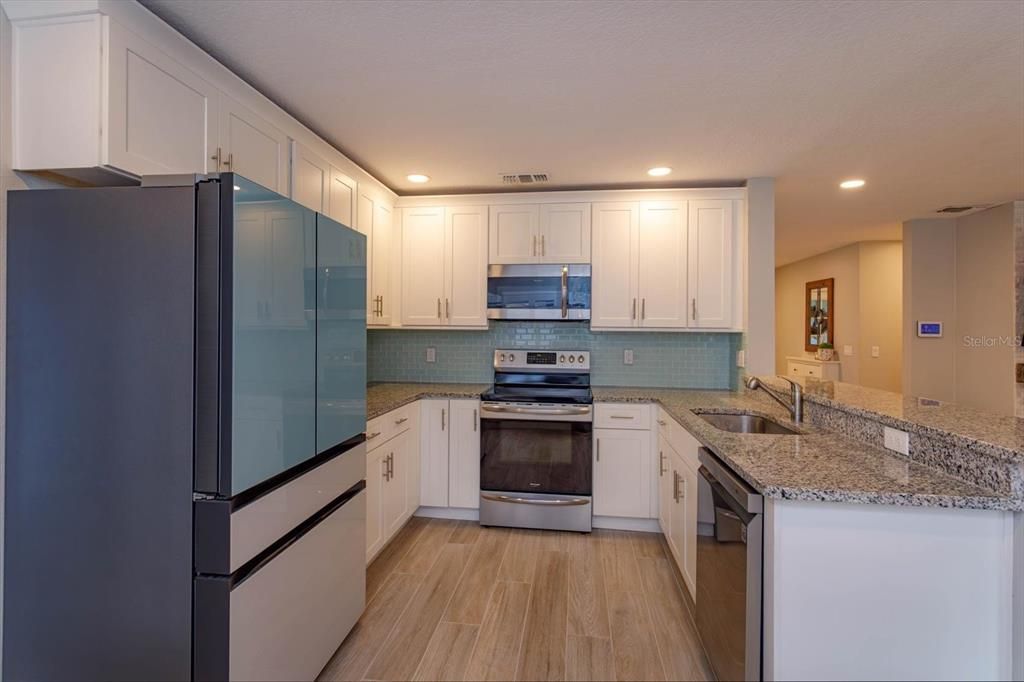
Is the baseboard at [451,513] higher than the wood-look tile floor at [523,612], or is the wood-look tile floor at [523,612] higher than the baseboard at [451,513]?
the baseboard at [451,513]

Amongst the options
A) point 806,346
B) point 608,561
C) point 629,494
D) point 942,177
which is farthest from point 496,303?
point 806,346

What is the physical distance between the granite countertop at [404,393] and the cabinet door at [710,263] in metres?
1.67

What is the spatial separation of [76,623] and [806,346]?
7.56 metres

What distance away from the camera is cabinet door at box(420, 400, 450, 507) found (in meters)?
3.25

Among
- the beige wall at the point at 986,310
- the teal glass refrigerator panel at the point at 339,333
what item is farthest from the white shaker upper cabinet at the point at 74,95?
the beige wall at the point at 986,310

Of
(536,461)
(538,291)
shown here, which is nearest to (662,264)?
(538,291)

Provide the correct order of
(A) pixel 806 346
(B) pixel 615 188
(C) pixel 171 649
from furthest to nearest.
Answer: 1. (A) pixel 806 346
2. (B) pixel 615 188
3. (C) pixel 171 649

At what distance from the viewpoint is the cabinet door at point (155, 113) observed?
140 cm

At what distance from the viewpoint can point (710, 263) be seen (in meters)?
3.25

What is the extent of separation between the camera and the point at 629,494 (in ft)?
10.1

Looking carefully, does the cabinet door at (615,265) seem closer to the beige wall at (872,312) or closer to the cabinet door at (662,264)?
the cabinet door at (662,264)

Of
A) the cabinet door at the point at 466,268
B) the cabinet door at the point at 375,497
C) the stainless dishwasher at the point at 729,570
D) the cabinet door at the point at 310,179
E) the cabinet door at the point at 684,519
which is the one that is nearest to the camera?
the stainless dishwasher at the point at 729,570

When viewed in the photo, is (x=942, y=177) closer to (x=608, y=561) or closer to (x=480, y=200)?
(x=480, y=200)

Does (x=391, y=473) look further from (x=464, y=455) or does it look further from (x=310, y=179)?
(x=310, y=179)
